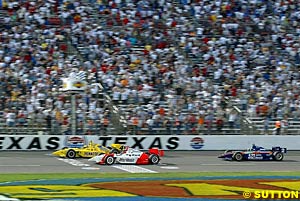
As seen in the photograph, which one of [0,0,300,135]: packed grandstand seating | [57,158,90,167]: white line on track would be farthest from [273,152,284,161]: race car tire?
[57,158,90,167]: white line on track

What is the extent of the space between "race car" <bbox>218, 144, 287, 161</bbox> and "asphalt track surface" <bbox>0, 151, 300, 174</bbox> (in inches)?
12.0

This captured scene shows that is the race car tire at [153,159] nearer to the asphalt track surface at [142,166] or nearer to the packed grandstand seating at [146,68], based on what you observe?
the asphalt track surface at [142,166]

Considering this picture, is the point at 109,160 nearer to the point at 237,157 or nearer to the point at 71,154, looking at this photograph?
the point at 71,154

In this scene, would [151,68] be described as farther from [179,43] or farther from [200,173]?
[200,173]

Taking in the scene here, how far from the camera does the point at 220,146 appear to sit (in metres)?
31.7

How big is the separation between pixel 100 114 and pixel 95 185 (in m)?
12.3

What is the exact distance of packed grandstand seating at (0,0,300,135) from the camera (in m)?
29.8

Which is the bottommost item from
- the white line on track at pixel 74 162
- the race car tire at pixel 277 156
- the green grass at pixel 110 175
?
the race car tire at pixel 277 156

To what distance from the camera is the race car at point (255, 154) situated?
87.7 feet

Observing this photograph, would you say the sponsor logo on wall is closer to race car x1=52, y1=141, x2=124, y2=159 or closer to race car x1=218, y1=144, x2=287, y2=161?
race car x1=218, y1=144, x2=287, y2=161

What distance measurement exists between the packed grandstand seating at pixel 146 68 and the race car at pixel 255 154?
167 inches

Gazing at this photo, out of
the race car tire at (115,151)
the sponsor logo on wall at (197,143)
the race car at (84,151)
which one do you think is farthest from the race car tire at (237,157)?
the sponsor logo on wall at (197,143)

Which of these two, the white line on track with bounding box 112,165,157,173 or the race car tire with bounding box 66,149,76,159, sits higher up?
the white line on track with bounding box 112,165,157,173

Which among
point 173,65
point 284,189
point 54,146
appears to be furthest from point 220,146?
point 284,189
